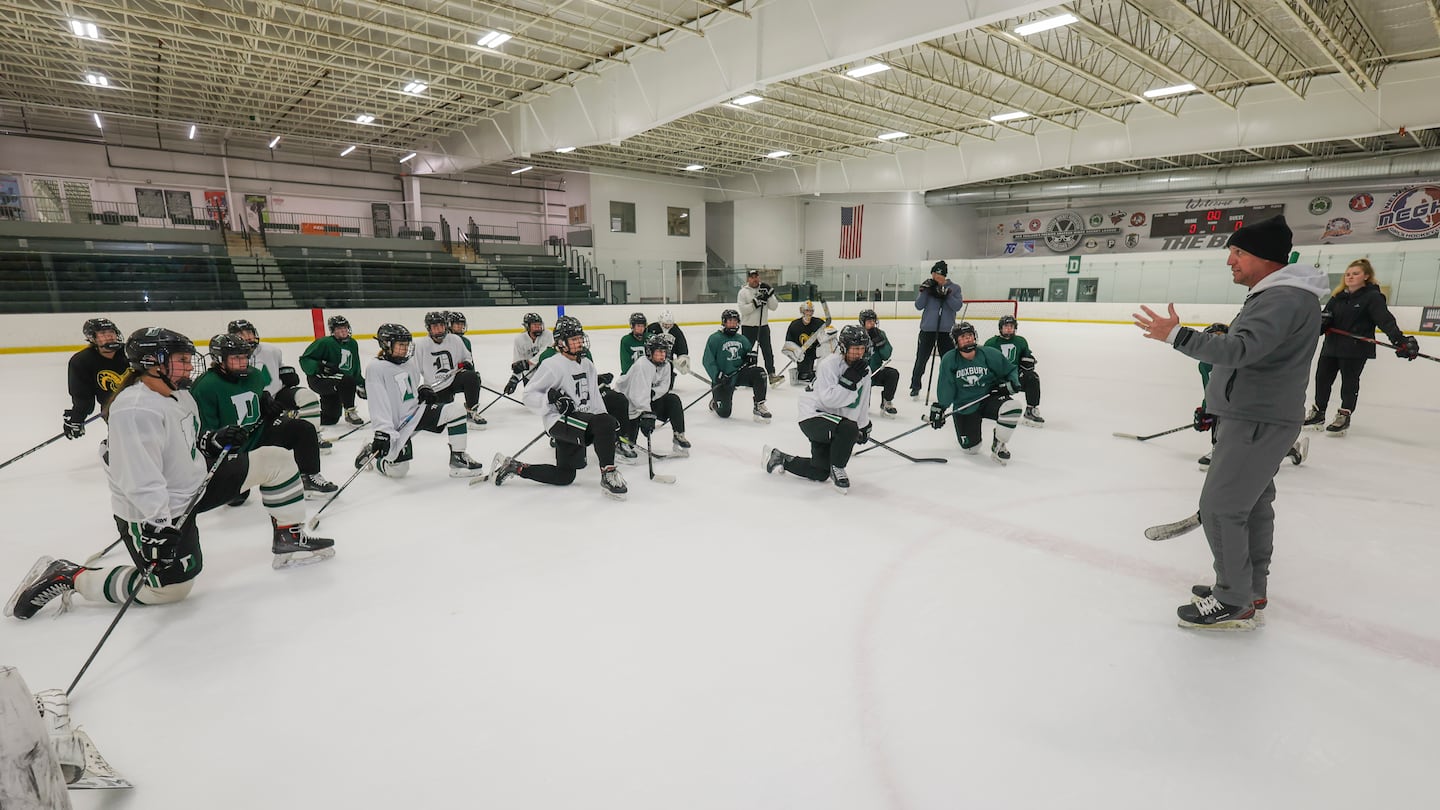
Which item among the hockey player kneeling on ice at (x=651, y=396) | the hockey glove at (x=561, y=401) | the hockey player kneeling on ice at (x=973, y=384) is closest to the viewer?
the hockey glove at (x=561, y=401)

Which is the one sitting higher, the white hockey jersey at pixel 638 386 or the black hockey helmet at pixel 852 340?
the black hockey helmet at pixel 852 340

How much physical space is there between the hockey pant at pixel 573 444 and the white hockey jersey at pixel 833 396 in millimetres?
1287

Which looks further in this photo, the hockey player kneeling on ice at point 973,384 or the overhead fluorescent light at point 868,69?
the overhead fluorescent light at point 868,69

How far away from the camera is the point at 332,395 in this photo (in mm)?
6145

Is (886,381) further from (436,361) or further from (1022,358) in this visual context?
(436,361)

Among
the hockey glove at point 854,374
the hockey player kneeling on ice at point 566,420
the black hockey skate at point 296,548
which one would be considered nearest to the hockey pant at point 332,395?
the hockey player kneeling on ice at point 566,420

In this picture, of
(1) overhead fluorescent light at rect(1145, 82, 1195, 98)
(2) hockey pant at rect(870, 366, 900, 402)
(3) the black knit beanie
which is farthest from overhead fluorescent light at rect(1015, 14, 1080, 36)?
(3) the black knit beanie

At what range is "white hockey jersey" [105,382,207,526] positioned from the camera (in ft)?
7.79

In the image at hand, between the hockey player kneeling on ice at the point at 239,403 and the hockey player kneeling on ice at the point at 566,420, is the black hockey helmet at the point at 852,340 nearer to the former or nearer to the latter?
the hockey player kneeling on ice at the point at 566,420

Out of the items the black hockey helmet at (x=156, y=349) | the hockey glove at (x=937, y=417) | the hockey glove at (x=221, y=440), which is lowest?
the hockey glove at (x=937, y=417)

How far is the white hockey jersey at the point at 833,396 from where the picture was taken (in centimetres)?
436

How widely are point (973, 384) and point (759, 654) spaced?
334cm

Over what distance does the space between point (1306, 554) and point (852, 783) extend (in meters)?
2.95

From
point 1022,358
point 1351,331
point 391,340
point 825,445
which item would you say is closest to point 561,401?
point 391,340
